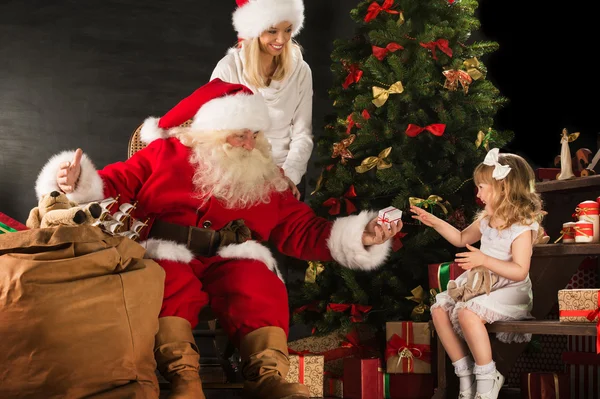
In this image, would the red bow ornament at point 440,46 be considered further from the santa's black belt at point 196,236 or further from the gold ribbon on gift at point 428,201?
the santa's black belt at point 196,236

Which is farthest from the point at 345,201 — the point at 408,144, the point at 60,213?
the point at 60,213

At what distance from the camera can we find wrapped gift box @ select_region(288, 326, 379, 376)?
3.55 m

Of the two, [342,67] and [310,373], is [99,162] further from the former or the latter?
[310,373]

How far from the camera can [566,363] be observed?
11.2 ft

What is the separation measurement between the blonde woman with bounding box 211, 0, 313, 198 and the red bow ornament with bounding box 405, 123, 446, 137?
549mm

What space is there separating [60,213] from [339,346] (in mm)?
1644

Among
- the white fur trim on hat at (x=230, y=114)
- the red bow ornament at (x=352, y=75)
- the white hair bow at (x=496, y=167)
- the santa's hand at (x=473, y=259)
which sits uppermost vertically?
the red bow ornament at (x=352, y=75)

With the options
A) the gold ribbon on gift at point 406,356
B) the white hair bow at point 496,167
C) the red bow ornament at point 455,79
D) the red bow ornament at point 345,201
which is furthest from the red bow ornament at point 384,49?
the gold ribbon on gift at point 406,356

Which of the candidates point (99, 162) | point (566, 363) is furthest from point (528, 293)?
point (99, 162)

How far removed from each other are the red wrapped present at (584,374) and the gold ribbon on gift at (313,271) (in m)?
1.17

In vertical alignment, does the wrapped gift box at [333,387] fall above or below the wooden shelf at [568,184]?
below

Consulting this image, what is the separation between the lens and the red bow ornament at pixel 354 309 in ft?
11.5

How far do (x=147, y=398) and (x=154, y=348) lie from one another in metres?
0.31

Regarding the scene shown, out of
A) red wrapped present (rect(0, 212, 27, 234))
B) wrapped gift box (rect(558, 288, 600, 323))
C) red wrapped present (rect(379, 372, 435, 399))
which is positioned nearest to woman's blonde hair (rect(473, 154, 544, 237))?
wrapped gift box (rect(558, 288, 600, 323))
